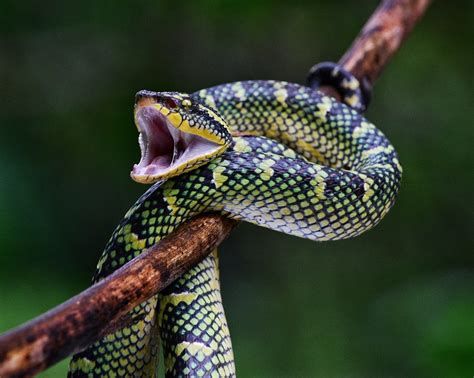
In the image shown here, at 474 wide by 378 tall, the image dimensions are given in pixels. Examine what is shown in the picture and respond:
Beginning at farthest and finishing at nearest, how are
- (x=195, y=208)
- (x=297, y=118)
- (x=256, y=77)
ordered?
(x=256, y=77), (x=297, y=118), (x=195, y=208)

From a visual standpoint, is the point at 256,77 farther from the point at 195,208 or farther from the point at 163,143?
the point at 195,208

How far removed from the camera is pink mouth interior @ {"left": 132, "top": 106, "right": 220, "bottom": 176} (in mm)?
1443

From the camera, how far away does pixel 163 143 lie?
150cm

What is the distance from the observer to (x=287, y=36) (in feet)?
13.1

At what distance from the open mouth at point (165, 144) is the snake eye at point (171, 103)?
3cm

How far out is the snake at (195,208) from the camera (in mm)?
1410

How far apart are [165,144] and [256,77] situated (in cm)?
252

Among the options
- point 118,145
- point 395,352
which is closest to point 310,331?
point 395,352

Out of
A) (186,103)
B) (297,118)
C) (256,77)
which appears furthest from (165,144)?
(256,77)

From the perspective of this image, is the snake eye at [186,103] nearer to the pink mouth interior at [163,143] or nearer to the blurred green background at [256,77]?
the pink mouth interior at [163,143]

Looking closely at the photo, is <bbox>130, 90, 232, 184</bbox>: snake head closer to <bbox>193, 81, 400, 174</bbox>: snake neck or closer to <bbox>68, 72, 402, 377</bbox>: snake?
<bbox>68, 72, 402, 377</bbox>: snake

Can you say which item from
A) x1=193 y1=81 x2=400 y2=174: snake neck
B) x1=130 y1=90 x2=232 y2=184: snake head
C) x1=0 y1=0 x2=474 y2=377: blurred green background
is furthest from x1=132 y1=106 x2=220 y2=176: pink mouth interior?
x1=0 y1=0 x2=474 y2=377: blurred green background

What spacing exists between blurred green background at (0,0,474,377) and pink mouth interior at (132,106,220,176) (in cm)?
186

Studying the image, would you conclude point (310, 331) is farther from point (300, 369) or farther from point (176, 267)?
point (176, 267)
